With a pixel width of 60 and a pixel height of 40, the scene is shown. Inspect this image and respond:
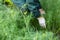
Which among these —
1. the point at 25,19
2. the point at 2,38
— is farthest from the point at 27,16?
the point at 2,38

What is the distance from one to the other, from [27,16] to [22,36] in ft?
0.88

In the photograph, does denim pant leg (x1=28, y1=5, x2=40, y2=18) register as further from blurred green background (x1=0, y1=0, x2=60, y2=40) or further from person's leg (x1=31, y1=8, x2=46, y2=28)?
blurred green background (x1=0, y1=0, x2=60, y2=40)

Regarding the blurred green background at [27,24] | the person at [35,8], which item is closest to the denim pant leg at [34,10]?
the person at [35,8]

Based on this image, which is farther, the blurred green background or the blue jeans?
the blue jeans

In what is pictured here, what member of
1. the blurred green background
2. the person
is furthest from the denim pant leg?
the blurred green background

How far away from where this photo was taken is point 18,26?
218 centimetres

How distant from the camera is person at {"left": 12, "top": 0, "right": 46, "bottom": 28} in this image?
2.45 m

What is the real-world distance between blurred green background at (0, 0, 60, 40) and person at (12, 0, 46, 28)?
9 centimetres

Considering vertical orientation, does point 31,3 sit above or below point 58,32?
above

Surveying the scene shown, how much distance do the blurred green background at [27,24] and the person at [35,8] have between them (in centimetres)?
9

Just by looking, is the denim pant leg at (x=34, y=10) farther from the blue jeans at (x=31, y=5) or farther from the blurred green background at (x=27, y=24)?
the blurred green background at (x=27, y=24)

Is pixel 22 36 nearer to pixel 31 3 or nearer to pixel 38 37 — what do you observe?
pixel 38 37

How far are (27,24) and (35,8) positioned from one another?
14.4 inches

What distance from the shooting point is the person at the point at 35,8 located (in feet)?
8.02
